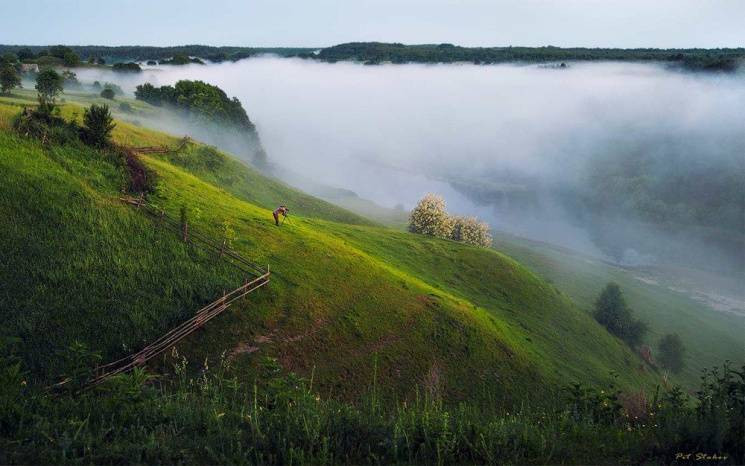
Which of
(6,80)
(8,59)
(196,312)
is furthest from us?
(8,59)

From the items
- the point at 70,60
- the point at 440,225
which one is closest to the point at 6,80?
the point at 440,225

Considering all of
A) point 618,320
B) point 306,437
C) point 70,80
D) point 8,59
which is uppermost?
point 8,59

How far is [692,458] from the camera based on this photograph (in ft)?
23.4

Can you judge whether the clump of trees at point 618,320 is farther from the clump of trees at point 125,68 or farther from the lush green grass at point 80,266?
the clump of trees at point 125,68

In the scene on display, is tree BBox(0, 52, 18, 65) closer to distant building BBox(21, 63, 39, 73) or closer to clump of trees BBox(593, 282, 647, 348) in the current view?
distant building BBox(21, 63, 39, 73)

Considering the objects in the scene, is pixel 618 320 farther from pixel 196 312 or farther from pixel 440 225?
pixel 196 312

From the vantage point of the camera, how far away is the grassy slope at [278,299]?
18922 millimetres

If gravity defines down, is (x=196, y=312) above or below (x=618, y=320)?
above

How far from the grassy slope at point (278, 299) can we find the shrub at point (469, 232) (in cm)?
3506

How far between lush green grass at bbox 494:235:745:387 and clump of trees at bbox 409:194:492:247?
17737 millimetres

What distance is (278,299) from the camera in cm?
2242

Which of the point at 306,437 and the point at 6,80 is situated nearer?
the point at 306,437

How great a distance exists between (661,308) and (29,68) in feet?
455

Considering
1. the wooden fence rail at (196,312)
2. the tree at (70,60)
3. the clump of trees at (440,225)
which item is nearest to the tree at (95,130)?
the wooden fence rail at (196,312)
